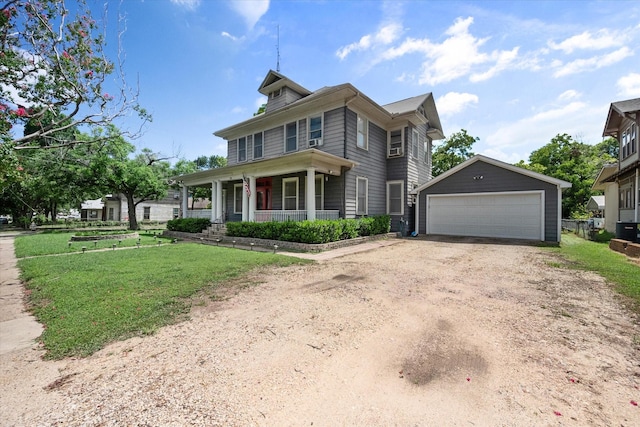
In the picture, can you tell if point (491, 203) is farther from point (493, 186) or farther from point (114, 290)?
point (114, 290)

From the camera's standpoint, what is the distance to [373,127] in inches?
574

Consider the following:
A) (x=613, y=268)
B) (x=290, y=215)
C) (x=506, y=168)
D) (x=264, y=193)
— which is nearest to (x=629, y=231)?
(x=506, y=168)

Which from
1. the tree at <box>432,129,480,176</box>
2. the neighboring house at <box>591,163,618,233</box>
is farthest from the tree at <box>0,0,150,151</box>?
the tree at <box>432,129,480,176</box>

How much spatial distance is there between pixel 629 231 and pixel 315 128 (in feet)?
44.4

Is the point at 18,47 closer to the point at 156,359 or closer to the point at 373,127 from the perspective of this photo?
the point at 156,359

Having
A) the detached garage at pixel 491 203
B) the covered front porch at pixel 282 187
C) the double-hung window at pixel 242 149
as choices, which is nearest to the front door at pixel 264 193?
the covered front porch at pixel 282 187

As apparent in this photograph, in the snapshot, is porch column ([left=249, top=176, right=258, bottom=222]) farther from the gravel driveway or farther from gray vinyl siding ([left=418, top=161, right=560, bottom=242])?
gray vinyl siding ([left=418, top=161, right=560, bottom=242])

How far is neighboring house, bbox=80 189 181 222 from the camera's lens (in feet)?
117

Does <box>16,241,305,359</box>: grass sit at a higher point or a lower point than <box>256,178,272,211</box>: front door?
lower

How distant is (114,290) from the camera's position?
16.8ft

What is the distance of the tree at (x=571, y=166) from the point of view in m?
28.4

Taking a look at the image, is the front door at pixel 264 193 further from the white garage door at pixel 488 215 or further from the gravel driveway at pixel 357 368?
the gravel driveway at pixel 357 368

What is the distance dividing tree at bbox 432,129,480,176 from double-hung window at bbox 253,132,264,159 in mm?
21490

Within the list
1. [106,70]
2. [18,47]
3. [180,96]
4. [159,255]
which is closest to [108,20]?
[106,70]
